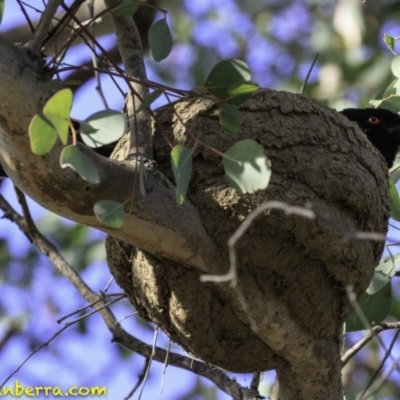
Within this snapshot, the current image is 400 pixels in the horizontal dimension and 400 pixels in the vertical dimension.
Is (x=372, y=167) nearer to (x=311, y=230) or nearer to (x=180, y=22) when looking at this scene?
(x=311, y=230)

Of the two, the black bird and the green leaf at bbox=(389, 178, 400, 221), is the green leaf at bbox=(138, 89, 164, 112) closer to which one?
the green leaf at bbox=(389, 178, 400, 221)

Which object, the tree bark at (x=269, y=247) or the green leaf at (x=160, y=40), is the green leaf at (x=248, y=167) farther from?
the green leaf at (x=160, y=40)

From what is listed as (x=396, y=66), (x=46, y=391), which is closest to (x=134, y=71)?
(x=396, y=66)

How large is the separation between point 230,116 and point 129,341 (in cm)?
200

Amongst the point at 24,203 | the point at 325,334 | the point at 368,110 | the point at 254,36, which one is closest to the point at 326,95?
the point at 254,36

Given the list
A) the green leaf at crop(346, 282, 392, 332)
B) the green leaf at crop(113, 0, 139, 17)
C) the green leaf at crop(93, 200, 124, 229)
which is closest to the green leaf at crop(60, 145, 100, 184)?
the green leaf at crop(93, 200, 124, 229)

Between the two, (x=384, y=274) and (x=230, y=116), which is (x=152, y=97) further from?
(x=384, y=274)

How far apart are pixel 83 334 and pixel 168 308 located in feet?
12.7

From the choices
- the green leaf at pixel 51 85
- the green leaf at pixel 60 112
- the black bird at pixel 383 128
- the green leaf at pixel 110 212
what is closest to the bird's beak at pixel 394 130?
the black bird at pixel 383 128

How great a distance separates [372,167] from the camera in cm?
378

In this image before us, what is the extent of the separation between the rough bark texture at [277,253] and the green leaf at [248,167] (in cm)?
70

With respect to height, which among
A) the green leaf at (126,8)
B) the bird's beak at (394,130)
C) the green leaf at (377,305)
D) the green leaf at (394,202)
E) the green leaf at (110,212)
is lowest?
the green leaf at (110,212)

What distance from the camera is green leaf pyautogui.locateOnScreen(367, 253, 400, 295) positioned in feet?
14.2

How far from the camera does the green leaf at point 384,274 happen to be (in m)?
4.33
